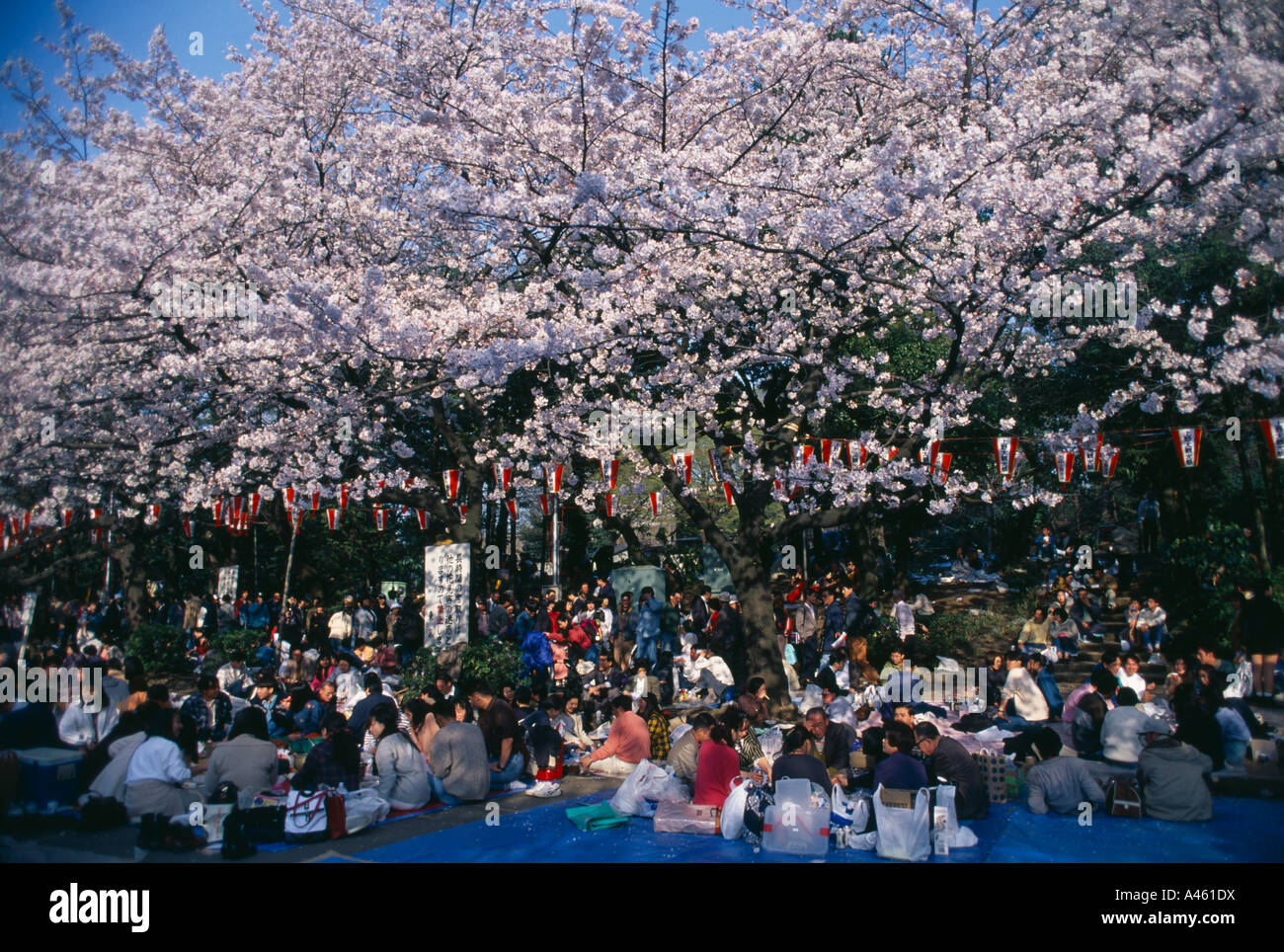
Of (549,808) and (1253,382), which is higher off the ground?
(1253,382)

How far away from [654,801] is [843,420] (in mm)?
13776

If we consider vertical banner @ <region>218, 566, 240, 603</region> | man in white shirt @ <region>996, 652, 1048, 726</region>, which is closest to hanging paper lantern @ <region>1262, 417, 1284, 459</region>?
Result: man in white shirt @ <region>996, 652, 1048, 726</region>

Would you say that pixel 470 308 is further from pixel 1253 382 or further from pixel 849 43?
pixel 1253 382

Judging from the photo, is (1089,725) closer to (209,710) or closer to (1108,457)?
(1108,457)

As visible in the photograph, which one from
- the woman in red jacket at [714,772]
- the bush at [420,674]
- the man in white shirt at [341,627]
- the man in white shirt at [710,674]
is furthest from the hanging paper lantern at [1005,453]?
the man in white shirt at [341,627]

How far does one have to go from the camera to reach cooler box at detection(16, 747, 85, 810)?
8414 mm

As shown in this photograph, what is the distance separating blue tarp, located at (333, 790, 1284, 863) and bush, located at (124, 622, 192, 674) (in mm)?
13190

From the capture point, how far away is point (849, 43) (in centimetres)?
1315

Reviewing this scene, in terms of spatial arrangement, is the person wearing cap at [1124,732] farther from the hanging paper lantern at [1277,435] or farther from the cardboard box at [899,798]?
the cardboard box at [899,798]

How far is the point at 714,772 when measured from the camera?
8445mm

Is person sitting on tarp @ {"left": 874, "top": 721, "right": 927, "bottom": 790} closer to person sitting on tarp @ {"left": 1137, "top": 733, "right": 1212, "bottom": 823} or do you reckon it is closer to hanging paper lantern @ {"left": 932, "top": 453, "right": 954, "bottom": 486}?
person sitting on tarp @ {"left": 1137, "top": 733, "right": 1212, "bottom": 823}

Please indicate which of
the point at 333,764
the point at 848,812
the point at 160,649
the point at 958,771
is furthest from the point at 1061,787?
the point at 160,649

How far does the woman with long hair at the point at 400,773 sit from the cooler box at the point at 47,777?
9.31 ft
